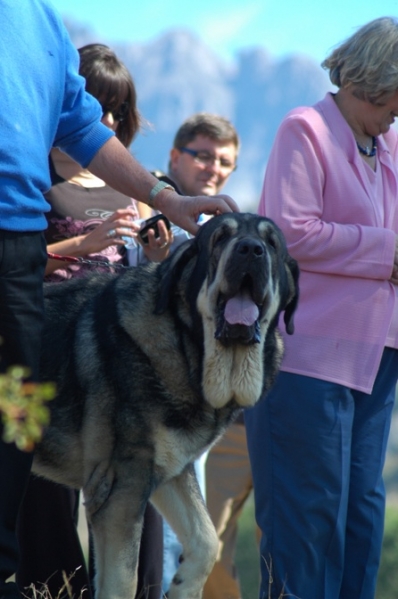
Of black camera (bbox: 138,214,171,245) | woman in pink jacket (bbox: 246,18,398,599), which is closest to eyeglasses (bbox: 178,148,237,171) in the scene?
black camera (bbox: 138,214,171,245)

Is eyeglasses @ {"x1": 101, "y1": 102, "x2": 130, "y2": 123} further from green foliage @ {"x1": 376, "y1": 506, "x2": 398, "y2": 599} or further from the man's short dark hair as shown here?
green foliage @ {"x1": 376, "y1": 506, "x2": 398, "y2": 599}

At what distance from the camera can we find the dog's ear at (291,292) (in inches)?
153

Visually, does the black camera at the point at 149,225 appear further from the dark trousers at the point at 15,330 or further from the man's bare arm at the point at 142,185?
the dark trousers at the point at 15,330

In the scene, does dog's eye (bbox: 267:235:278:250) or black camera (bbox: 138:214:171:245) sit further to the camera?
black camera (bbox: 138:214:171:245)

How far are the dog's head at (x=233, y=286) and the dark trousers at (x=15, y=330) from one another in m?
0.63

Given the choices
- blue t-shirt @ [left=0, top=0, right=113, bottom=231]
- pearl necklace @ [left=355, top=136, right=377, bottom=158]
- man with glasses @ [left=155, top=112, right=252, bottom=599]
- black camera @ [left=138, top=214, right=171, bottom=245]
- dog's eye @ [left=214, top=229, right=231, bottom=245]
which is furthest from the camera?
man with glasses @ [left=155, top=112, right=252, bottom=599]

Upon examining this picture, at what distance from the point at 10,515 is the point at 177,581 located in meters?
0.84

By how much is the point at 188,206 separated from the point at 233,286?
0.38m

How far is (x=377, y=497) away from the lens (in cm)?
417

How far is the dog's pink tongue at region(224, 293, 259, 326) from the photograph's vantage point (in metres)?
3.59

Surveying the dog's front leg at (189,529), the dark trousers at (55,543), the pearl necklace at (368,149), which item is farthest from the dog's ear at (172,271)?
the dark trousers at (55,543)

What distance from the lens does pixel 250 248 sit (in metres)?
3.56

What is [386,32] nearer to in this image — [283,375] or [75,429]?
[283,375]

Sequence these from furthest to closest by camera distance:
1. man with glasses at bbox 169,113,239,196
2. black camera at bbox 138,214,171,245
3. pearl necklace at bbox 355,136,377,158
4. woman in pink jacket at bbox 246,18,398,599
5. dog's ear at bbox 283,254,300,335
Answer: man with glasses at bbox 169,113,239,196
black camera at bbox 138,214,171,245
pearl necklace at bbox 355,136,377,158
woman in pink jacket at bbox 246,18,398,599
dog's ear at bbox 283,254,300,335
